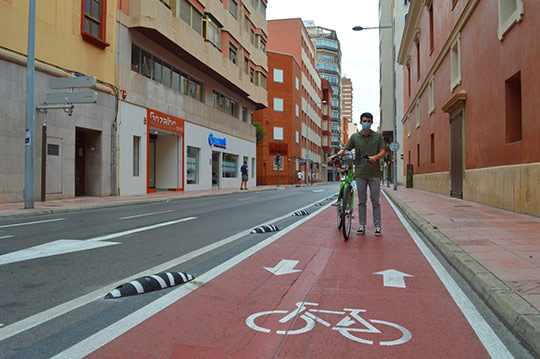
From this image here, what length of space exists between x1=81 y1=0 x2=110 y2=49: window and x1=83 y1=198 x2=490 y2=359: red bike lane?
15.3 metres

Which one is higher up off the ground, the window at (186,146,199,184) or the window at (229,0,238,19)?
the window at (229,0,238,19)

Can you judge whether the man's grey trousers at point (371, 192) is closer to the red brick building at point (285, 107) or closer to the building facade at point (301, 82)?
the red brick building at point (285, 107)

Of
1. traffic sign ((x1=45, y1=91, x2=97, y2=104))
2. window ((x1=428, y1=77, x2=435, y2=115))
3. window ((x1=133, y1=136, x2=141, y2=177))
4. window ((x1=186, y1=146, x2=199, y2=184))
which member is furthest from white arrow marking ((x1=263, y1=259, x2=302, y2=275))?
window ((x1=186, y1=146, x2=199, y2=184))

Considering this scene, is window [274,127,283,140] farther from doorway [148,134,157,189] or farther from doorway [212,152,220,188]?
doorway [148,134,157,189]

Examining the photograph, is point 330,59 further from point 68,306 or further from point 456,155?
point 68,306

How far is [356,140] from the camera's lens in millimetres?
7504

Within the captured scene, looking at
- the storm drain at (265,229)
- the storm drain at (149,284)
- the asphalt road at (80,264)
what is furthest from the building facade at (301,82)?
the storm drain at (149,284)

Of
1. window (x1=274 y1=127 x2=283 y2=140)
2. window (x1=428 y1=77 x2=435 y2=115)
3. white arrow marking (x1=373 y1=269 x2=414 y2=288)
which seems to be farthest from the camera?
window (x1=274 y1=127 x2=283 y2=140)

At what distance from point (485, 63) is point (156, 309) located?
12437mm

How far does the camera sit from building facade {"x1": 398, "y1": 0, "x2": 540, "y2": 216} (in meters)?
9.44

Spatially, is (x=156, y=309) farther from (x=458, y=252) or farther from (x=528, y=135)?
(x=528, y=135)

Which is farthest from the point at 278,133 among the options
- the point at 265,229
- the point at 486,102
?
the point at 265,229

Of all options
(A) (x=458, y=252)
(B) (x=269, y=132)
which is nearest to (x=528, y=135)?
(A) (x=458, y=252)

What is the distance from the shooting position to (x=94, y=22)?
696 inches
